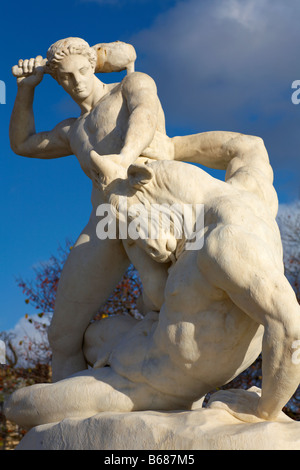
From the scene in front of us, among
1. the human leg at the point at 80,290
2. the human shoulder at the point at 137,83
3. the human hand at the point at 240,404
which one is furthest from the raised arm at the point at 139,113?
the human hand at the point at 240,404

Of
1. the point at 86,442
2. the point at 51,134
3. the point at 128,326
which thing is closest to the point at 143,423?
the point at 86,442

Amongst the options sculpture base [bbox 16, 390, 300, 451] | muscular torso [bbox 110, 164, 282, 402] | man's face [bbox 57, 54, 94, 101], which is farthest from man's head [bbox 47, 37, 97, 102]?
sculpture base [bbox 16, 390, 300, 451]

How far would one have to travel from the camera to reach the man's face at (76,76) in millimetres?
3906

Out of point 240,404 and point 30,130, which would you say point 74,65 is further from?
point 240,404

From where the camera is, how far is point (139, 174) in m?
3.15

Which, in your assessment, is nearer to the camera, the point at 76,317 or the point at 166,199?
the point at 166,199

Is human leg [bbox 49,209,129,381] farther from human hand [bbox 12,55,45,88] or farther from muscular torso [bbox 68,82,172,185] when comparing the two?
human hand [bbox 12,55,45,88]

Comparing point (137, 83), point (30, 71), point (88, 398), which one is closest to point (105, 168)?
point (137, 83)

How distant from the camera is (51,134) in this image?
4.38 m

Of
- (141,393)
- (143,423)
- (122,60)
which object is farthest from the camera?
(122,60)

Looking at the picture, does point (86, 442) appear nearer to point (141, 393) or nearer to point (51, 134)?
point (141, 393)

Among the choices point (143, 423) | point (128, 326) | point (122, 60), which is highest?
point (122, 60)

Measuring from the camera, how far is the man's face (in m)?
3.91
